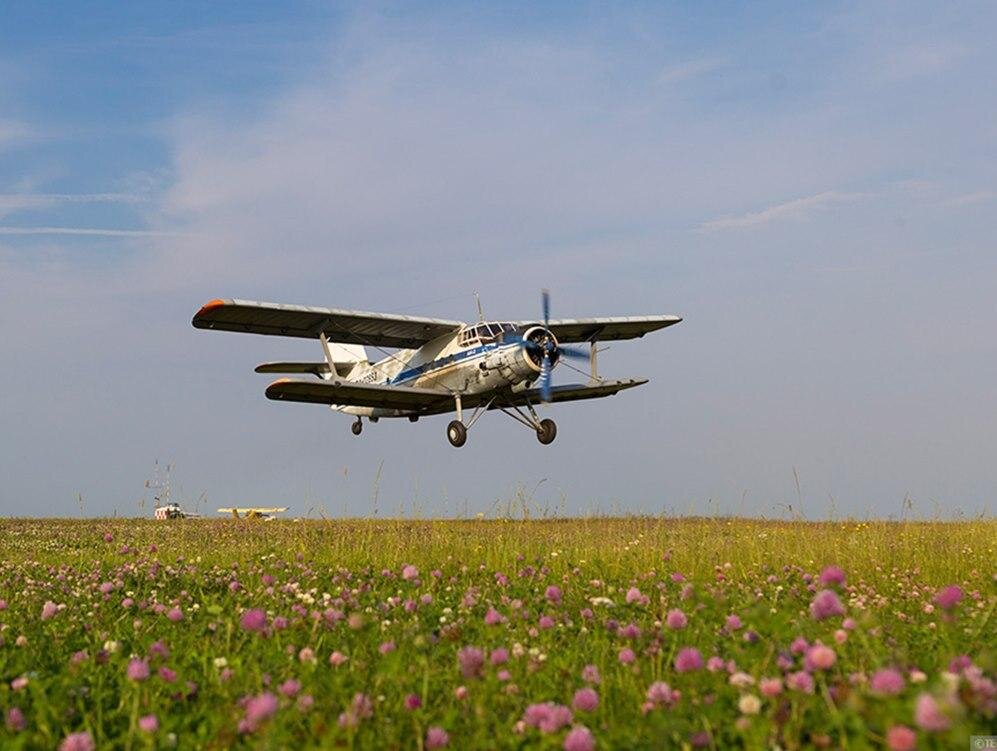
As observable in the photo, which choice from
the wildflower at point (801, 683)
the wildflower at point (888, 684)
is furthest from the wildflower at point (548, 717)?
the wildflower at point (888, 684)

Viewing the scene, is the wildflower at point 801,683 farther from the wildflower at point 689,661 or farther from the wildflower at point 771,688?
the wildflower at point 689,661

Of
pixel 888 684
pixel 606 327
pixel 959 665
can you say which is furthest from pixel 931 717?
pixel 606 327

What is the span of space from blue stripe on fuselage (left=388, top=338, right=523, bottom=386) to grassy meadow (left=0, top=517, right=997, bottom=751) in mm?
16886

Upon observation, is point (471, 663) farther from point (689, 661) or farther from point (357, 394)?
point (357, 394)

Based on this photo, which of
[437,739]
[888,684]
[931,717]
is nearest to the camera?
[931,717]

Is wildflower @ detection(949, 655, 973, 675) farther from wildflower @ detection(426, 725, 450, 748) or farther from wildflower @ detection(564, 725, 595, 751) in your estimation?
wildflower @ detection(426, 725, 450, 748)

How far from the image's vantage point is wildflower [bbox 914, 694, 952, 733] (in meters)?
2.14

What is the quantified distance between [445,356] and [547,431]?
395cm

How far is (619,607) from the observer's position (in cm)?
591

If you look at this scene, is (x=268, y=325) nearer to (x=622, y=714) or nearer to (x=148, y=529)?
(x=148, y=529)

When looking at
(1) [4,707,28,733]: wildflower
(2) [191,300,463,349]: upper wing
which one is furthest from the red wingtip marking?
(1) [4,707,28,733]: wildflower

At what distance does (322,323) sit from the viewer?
2755cm

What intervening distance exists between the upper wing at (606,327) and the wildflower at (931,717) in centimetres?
2731

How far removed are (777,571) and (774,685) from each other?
21.4ft
